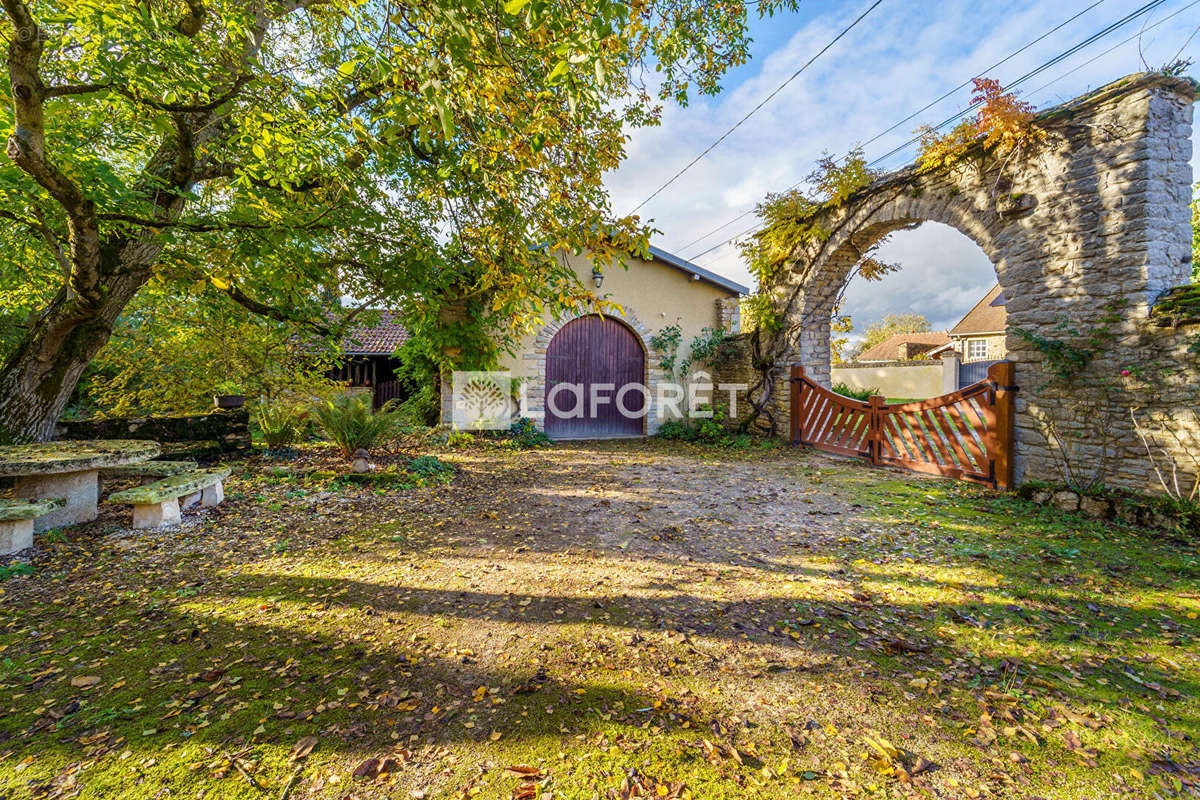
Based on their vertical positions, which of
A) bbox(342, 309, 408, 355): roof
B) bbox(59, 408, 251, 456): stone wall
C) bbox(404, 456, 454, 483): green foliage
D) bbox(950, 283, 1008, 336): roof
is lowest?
bbox(404, 456, 454, 483): green foliage

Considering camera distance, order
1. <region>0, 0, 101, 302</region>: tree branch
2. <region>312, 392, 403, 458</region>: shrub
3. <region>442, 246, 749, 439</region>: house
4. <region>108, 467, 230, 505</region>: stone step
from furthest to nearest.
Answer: <region>442, 246, 749, 439</region>: house → <region>312, 392, 403, 458</region>: shrub → <region>108, 467, 230, 505</region>: stone step → <region>0, 0, 101, 302</region>: tree branch

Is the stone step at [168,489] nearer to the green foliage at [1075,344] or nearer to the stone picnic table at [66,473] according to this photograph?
the stone picnic table at [66,473]

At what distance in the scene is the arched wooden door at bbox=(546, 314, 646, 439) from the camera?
866 cm

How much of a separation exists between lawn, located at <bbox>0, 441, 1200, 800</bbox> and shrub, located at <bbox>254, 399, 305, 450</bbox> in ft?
8.97

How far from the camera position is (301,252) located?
4.23 m

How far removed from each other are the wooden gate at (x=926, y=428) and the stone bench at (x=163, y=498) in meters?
7.09

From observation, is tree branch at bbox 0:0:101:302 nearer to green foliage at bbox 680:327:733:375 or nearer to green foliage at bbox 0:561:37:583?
green foliage at bbox 0:561:37:583

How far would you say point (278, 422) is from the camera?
238 inches

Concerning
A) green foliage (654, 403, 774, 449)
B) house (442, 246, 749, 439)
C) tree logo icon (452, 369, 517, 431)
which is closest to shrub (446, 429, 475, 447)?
tree logo icon (452, 369, 517, 431)

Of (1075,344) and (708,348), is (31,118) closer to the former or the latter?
(1075,344)

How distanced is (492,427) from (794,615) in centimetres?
635

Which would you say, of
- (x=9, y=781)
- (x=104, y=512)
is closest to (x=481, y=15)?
(x=9, y=781)

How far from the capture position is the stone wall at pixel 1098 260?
3803 millimetres

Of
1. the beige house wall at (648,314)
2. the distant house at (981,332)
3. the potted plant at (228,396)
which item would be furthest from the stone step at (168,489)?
the distant house at (981,332)
